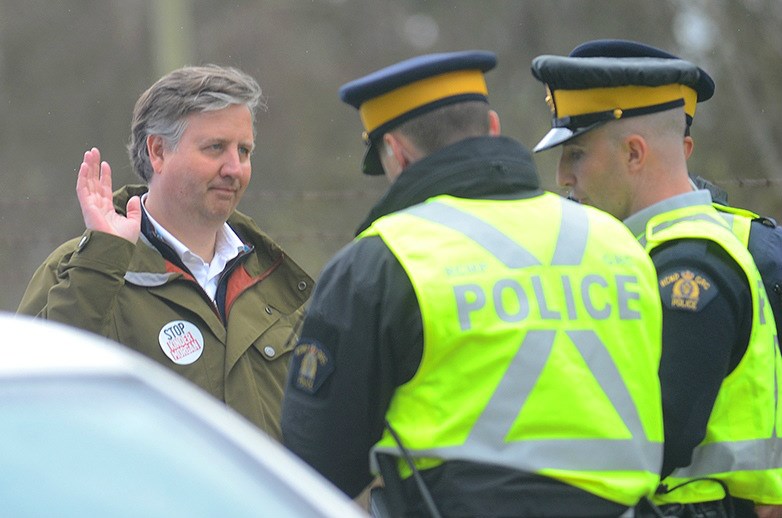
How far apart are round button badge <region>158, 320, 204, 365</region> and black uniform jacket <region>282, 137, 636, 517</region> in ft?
3.19

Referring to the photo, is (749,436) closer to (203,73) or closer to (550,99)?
(550,99)

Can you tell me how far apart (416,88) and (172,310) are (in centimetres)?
126

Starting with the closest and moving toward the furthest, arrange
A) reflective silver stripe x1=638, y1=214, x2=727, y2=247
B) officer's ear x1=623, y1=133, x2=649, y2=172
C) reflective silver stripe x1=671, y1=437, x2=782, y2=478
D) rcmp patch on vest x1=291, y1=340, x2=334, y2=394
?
rcmp patch on vest x1=291, y1=340, x2=334, y2=394, reflective silver stripe x1=671, y1=437, x2=782, y2=478, reflective silver stripe x1=638, y1=214, x2=727, y2=247, officer's ear x1=623, y1=133, x2=649, y2=172

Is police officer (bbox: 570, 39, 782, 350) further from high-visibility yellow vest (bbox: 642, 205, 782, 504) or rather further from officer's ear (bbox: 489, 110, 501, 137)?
officer's ear (bbox: 489, 110, 501, 137)

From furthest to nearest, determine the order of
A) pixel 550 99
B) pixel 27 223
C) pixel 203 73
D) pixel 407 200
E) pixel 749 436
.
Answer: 1. pixel 27 223
2. pixel 203 73
3. pixel 550 99
4. pixel 749 436
5. pixel 407 200

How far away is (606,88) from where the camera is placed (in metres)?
3.64

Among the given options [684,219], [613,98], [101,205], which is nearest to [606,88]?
[613,98]

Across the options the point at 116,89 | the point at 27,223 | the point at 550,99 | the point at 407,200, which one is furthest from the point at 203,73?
the point at 116,89

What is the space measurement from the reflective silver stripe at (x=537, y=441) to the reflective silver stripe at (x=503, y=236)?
17 cm

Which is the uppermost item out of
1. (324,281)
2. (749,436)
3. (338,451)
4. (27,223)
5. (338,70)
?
(324,281)

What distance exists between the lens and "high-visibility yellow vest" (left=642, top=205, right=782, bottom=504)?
3.36 meters

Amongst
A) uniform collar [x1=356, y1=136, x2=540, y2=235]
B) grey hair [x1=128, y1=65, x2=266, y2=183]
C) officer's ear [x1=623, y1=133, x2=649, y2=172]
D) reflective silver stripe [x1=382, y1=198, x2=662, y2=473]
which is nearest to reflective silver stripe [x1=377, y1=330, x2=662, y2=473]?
reflective silver stripe [x1=382, y1=198, x2=662, y2=473]

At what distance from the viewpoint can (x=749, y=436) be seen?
11.1 ft

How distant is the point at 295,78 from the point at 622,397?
2058cm
